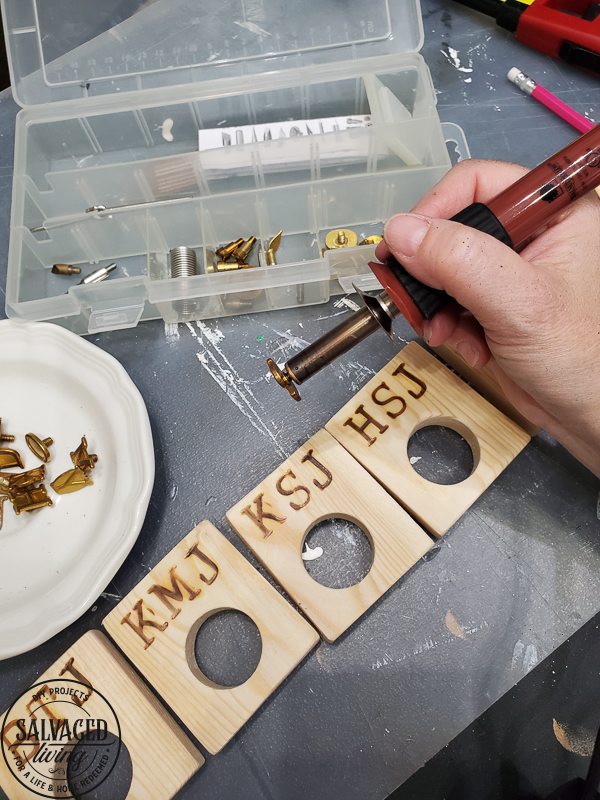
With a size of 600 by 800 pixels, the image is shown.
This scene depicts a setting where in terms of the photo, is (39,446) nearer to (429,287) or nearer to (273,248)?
(273,248)

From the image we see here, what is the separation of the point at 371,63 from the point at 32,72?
0.75m

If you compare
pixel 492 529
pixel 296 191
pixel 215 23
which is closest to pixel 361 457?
pixel 492 529

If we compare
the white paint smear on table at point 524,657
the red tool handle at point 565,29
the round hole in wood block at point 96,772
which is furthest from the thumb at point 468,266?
the red tool handle at point 565,29

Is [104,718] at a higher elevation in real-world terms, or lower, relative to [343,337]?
lower

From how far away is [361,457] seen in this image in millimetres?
811

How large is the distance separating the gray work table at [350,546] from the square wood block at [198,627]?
115 millimetres

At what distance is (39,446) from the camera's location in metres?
0.90

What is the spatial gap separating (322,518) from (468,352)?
0.36 meters

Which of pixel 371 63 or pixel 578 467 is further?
pixel 371 63

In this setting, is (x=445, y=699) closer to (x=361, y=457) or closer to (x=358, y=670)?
(x=358, y=670)

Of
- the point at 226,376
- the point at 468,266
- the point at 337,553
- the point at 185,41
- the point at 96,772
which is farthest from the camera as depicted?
the point at 185,41

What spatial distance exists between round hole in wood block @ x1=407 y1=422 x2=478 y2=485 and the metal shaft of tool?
0.93ft

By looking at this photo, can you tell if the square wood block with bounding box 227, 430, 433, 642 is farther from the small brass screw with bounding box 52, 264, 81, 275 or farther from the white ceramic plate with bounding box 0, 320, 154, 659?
the small brass screw with bounding box 52, 264, 81, 275

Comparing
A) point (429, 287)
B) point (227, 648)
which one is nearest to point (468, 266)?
point (429, 287)
